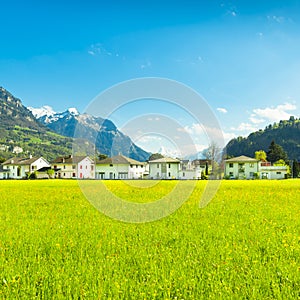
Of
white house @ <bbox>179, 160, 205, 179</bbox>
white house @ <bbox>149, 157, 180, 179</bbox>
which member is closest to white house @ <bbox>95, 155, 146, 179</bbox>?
white house @ <bbox>149, 157, 180, 179</bbox>

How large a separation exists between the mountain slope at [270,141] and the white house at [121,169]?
78.4 metres

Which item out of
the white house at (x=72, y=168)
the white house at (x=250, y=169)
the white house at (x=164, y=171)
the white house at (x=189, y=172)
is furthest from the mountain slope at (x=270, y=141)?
the white house at (x=189, y=172)

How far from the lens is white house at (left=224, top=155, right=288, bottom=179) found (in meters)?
81.6

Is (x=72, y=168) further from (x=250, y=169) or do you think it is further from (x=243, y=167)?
(x=250, y=169)

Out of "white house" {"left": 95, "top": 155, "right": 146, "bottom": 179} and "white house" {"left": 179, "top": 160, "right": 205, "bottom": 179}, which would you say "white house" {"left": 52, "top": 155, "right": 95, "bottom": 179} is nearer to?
"white house" {"left": 95, "top": 155, "right": 146, "bottom": 179}

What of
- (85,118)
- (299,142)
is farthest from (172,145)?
(299,142)

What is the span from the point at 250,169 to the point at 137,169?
1136 inches

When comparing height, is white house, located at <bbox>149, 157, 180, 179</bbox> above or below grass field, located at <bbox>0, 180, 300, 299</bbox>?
above

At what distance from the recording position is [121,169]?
3091 inches

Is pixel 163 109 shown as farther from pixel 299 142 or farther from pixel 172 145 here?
pixel 299 142

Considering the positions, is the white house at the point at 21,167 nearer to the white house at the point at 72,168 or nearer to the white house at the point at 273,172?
the white house at the point at 72,168

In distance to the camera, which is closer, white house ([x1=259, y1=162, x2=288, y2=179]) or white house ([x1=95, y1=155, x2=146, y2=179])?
white house ([x1=95, y1=155, x2=146, y2=179])

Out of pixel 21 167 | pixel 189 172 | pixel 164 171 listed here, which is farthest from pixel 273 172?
pixel 21 167

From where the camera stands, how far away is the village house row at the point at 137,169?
220 ft
